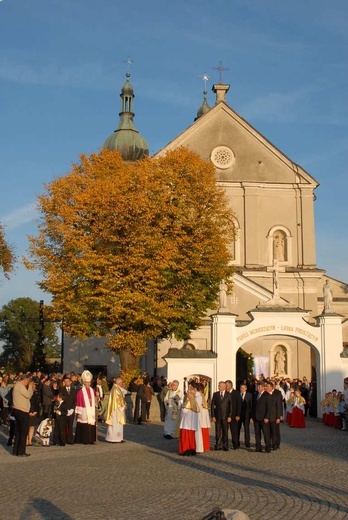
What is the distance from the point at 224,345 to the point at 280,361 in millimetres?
14124

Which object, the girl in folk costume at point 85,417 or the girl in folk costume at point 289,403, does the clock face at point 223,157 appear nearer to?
the girl in folk costume at point 289,403

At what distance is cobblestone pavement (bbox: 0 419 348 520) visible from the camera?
9039 mm

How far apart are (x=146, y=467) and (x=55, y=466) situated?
5.59 feet

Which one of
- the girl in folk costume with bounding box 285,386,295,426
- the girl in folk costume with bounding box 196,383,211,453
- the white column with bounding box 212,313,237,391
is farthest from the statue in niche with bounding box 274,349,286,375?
the girl in folk costume with bounding box 196,383,211,453

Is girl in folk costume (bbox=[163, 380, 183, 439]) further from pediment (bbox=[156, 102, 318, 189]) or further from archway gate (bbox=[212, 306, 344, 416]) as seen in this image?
pediment (bbox=[156, 102, 318, 189])

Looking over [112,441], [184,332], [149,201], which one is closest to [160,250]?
[149,201]

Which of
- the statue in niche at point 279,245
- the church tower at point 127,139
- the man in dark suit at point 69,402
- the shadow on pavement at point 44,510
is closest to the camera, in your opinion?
the shadow on pavement at point 44,510

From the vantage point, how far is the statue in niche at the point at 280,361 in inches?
1553

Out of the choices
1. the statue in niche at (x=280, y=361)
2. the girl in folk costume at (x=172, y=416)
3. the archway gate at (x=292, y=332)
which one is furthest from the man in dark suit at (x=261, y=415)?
the statue in niche at (x=280, y=361)

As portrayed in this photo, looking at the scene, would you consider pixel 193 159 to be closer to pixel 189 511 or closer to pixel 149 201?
pixel 149 201

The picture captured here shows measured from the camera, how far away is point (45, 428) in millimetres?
17391

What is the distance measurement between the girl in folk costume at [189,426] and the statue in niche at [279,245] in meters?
28.3

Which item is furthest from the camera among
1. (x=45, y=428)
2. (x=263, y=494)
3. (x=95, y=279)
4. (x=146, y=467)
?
(x=95, y=279)

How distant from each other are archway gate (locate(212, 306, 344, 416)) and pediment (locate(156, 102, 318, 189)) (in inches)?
725
